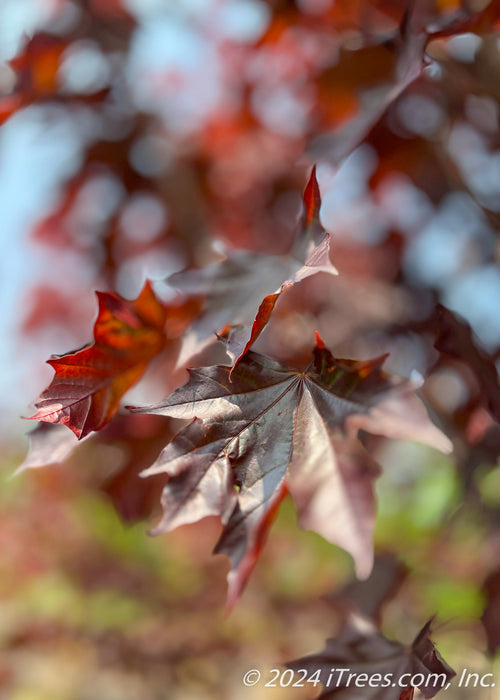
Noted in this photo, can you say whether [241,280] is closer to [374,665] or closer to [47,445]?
[47,445]

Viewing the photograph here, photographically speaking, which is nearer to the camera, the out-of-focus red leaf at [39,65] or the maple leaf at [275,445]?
the maple leaf at [275,445]

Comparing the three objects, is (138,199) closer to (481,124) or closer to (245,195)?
(245,195)

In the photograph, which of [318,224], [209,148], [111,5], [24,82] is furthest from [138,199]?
[318,224]

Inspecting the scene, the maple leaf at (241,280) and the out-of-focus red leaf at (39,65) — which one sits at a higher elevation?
the out-of-focus red leaf at (39,65)

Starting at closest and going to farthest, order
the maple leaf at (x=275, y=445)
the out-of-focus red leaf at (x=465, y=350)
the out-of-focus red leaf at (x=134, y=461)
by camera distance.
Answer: the maple leaf at (x=275, y=445) → the out-of-focus red leaf at (x=465, y=350) → the out-of-focus red leaf at (x=134, y=461)

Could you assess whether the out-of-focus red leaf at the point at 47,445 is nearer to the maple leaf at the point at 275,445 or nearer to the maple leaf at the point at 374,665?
the maple leaf at the point at 275,445

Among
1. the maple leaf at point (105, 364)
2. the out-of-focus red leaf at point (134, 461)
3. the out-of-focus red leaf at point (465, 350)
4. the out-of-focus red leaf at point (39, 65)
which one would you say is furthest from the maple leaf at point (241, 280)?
the out-of-focus red leaf at point (39, 65)
